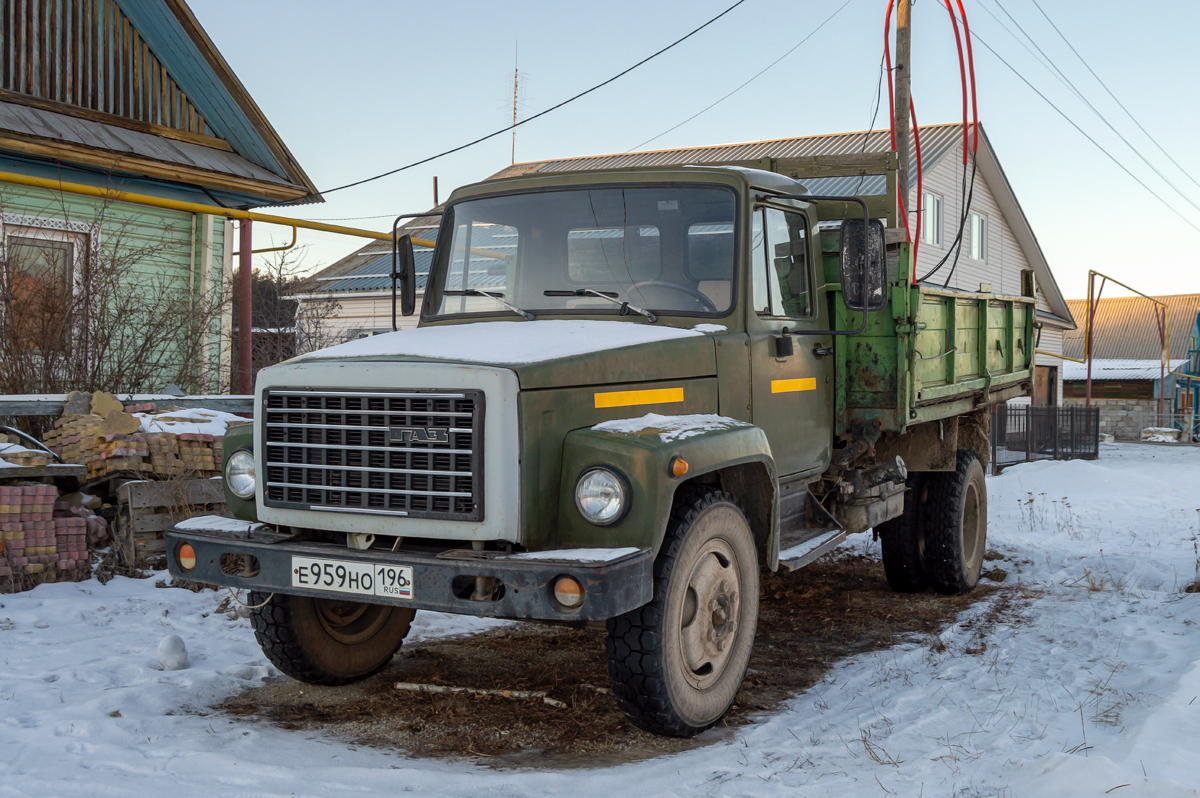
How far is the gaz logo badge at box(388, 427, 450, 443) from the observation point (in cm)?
383

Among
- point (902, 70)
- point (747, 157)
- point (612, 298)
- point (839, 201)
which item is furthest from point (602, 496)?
point (747, 157)

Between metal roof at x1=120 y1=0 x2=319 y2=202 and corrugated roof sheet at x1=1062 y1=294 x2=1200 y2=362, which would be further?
corrugated roof sheet at x1=1062 y1=294 x2=1200 y2=362

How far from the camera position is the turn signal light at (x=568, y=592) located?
361 centimetres

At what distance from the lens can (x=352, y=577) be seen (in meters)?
3.94

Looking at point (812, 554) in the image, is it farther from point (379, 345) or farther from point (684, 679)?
point (379, 345)

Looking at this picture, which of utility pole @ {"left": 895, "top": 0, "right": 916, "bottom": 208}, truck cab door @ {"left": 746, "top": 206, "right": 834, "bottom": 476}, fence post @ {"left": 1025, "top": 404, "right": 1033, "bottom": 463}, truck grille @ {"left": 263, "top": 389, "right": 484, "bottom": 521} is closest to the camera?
truck grille @ {"left": 263, "top": 389, "right": 484, "bottom": 521}

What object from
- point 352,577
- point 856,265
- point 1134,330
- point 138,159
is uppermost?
point 1134,330

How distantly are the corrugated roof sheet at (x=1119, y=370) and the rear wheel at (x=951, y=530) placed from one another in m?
39.4

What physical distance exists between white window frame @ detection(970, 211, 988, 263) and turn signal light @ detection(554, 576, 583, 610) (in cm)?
2430

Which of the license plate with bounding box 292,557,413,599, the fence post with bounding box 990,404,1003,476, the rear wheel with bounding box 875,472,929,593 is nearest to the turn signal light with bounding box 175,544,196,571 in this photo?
the license plate with bounding box 292,557,413,599

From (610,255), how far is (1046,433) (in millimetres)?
20391

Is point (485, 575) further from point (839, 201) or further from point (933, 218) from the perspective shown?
point (933, 218)

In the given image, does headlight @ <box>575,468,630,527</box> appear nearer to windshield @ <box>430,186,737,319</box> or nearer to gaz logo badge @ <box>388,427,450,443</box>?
gaz logo badge @ <box>388,427,450,443</box>

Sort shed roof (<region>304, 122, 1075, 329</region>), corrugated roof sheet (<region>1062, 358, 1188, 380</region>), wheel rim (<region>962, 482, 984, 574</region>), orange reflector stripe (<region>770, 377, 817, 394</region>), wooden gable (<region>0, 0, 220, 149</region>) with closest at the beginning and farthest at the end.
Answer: orange reflector stripe (<region>770, 377, 817, 394</region>)
wheel rim (<region>962, 482, 984, 574</region>)
wooden gable (<region>0, 0, 220, 149</region>)
shed roof (<region>304, 122, 1075, 329</region>)
corrugated roof sheet (<region>1062, 358, 1188, 380</region>)
